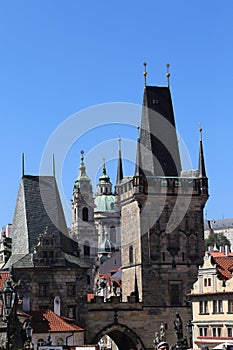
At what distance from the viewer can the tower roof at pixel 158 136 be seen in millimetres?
62562

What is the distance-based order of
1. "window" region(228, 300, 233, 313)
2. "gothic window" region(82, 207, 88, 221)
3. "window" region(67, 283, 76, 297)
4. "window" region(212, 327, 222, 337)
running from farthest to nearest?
"gothic window" region(82, 207, 88, 221) < "window" region(67, 283, 76, 297) < "window" region(212, 327, 222, 337) < "window" region(228, 300, 233, 313)

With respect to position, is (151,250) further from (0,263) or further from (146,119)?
(0,263)

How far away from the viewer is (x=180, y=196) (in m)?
61.4

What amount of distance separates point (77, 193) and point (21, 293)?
67916 millimetres

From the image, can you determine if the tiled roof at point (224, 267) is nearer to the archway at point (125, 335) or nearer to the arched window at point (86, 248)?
the archway at point (125, 335)

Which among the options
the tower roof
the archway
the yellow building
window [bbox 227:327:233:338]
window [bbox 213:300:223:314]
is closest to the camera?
window [bbox 227:327:233:338]

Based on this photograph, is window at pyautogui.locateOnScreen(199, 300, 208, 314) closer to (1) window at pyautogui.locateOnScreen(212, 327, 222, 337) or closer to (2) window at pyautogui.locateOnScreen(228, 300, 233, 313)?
(1) window at pyautogui.locateOnScreen(212, 327, 222, 337)

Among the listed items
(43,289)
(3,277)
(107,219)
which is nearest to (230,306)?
(43,289)

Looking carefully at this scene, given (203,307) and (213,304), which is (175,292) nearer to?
(203,307)

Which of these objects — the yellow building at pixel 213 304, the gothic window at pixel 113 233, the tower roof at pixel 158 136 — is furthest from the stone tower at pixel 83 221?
the yellow building at pixel 213 304

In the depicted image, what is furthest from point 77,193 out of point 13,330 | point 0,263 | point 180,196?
point 13,330

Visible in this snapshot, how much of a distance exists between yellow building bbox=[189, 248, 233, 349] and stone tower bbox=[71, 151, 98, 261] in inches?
2594

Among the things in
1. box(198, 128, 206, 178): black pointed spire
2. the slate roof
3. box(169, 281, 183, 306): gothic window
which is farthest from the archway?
box(198, 128, 206, 178): black pointed spire

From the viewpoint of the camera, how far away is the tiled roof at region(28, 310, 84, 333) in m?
51.4
